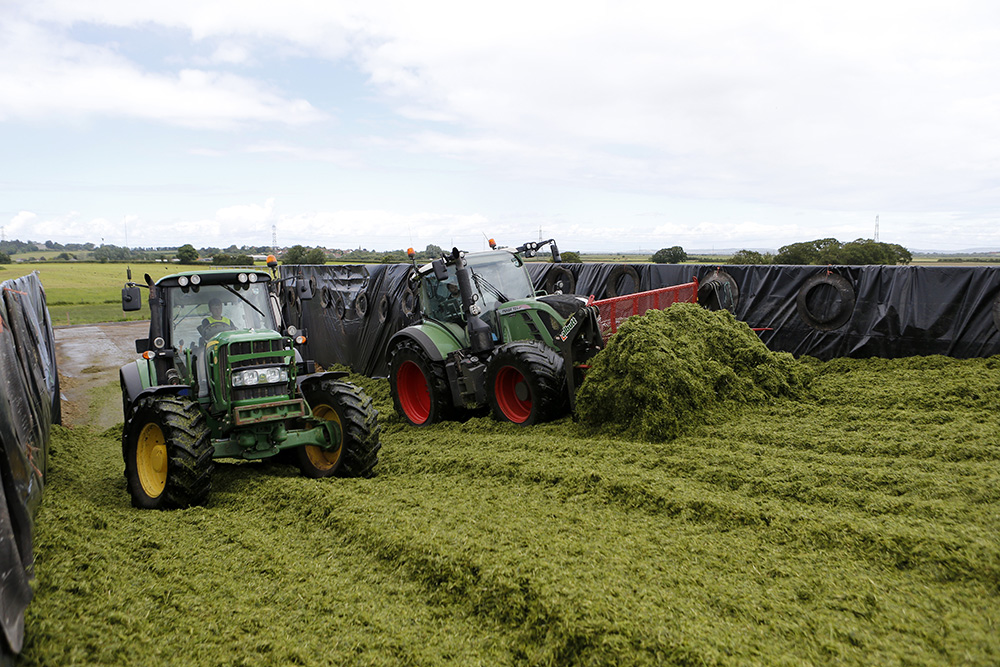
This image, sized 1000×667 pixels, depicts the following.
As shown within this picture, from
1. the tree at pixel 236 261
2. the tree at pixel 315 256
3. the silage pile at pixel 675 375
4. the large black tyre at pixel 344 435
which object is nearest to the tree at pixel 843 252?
the silage pile at pixel 675 375

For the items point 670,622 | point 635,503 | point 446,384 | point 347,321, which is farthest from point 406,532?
point 347,321

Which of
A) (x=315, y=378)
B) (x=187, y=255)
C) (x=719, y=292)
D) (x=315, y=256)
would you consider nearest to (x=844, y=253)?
(x=719, y=292)

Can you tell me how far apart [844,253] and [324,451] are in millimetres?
10639

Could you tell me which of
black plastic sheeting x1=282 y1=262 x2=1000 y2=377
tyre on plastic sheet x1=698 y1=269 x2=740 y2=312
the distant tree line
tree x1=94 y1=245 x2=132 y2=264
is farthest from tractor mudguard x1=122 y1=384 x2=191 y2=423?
tree x1=94 y1=245 x2=132 y2=264

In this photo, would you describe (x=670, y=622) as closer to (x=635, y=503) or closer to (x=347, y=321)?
(x=635, y=503)

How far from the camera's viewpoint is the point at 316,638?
3.15 metres

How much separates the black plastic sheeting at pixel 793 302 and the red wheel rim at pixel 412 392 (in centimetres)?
135

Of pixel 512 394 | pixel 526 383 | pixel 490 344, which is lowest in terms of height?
pixel 512 394

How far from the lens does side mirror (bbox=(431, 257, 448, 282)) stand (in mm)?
8062

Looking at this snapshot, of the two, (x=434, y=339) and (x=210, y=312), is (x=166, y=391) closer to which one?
(x=210, y=312)

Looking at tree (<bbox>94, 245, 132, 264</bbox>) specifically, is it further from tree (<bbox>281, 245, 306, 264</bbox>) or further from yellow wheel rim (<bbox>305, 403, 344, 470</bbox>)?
yellow wheel rim (<bbox>305, 403, 344, 470</bbox>)

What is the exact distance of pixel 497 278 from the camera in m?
8.59

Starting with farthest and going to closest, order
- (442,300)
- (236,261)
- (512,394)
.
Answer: (236,261), (442,300), (512,394)

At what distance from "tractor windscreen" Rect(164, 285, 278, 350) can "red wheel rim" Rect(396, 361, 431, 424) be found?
267 cm
